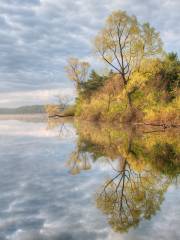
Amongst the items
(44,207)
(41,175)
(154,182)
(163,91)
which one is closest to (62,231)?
(44,207)

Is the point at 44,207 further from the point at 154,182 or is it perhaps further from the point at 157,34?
the point at 157,34

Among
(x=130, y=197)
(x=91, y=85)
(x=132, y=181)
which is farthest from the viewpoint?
(x=91, y=85)

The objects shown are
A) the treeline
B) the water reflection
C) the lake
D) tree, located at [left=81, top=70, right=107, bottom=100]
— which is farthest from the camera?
tree, located at [left=81, top=70, right=107, bottom=100]

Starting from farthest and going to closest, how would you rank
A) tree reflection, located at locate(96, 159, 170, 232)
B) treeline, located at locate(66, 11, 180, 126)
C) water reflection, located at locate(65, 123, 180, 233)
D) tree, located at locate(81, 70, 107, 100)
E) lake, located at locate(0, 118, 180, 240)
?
tree, located at locate(81, 70, 107, 100)
treeline, located at locate(66, 11, 180, 126)
water reflection, located at locate(65, 123, 180, 233)
tree reflection, located at locate(96, 159, 170, 232)
lake, located at locate(0, 118, 180, 240)

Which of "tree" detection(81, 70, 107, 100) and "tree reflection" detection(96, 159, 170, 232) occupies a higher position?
"tree" detection(81, 70, 107, 100)

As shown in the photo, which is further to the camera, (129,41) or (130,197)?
(129,41)

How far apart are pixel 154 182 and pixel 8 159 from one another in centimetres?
623

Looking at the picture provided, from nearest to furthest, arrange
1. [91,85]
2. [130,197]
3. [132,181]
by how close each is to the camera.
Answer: [130,197] < [132,181] < [91,85]

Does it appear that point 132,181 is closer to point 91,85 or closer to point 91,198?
point 91,198

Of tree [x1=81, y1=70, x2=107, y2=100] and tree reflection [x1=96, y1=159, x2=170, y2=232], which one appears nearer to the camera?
tree reflection [x1=96, y1=159, x2=170, y2=232]

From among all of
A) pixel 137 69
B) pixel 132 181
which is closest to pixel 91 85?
pixel 137 69

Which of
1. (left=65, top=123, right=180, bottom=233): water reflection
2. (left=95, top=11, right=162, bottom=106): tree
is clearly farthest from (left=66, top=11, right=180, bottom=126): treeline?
(left=65, top=123, right=180, bottom=233): water reflection

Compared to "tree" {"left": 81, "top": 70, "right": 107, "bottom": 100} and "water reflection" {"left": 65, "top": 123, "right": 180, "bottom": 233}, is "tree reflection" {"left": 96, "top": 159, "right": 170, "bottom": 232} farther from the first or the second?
"tree" {"left": 81, "top": 70, "right": 107, "bottom": 100}

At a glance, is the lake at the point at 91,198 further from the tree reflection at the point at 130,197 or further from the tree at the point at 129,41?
the tree at the point at 129,41
